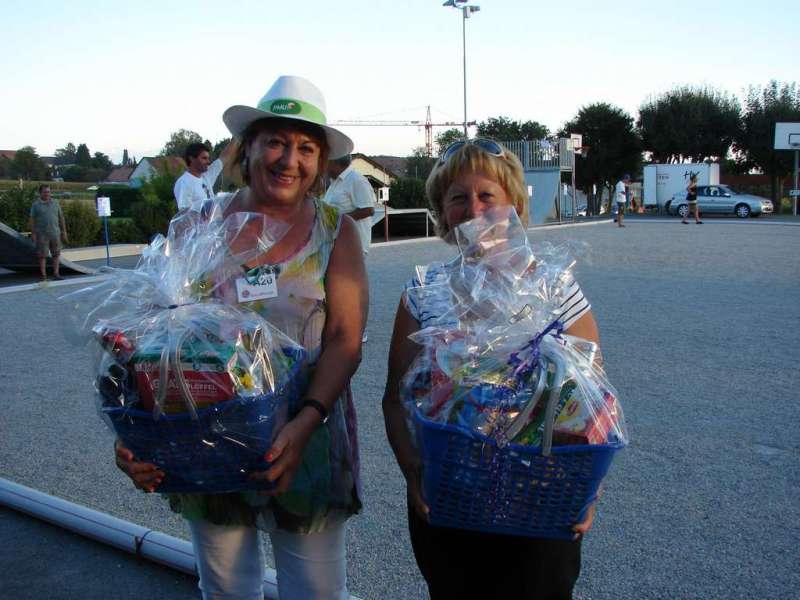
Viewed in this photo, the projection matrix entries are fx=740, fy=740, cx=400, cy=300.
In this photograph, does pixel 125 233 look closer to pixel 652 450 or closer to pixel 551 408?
pixel 652 450

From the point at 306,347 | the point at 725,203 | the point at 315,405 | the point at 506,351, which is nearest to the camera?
the point at 506,351

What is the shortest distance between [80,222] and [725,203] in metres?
27.2

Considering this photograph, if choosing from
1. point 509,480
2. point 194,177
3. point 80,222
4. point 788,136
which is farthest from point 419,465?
point 788,136

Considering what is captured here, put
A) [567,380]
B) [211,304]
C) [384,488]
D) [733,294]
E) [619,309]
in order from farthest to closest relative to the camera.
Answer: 1. [733,294]
2. [619,309]
3. [384,488]
4. [211,304]
5. [567,380]

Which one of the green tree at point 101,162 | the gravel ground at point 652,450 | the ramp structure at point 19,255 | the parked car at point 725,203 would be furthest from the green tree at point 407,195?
the green tree at point 101,162

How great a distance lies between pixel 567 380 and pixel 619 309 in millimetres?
7625

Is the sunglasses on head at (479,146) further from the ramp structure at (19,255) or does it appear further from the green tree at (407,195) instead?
the green tree at (407,195)

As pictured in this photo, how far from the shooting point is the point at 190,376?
1.78 m

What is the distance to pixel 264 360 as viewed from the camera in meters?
1.90

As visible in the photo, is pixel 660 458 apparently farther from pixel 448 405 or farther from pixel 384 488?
pixel 448 405

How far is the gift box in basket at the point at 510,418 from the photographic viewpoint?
1.62 m

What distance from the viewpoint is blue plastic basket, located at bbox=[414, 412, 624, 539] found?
63.6 inches

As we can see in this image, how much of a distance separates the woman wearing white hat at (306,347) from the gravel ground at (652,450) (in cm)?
68

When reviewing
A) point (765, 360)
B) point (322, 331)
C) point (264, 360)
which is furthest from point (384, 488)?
point (765, 360)
